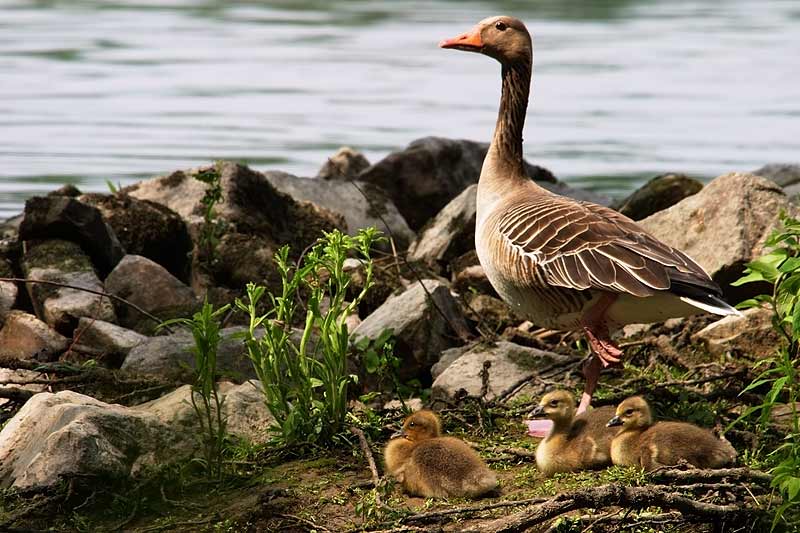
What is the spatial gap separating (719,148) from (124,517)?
1485 cm

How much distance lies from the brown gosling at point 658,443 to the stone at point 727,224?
2774mm

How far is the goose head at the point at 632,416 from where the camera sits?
6727 millimetres

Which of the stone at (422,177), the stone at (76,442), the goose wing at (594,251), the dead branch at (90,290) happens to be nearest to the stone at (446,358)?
the goose wing at (594,251)

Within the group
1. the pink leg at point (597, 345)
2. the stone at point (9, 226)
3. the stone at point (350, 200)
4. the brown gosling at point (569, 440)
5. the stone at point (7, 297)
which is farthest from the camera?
the stone at point (350, 200)

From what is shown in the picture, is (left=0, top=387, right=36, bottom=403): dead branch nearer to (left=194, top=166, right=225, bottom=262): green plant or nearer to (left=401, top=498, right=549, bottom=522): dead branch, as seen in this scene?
(left=401, top=498, right=549, bottom=522): dead branch

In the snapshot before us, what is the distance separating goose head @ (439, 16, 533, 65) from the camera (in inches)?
355

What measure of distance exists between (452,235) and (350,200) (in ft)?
6.16

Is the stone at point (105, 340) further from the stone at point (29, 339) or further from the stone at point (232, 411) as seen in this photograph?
the stone at point (232, 411)

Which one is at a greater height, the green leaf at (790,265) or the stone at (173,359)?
A: the green leaf at (790,265)

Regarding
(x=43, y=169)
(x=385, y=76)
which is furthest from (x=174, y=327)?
(x=385, y=76)

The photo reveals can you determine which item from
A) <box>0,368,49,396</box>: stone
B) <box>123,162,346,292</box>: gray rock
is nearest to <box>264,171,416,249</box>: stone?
<box>123,162,346,292</box>: gray rock

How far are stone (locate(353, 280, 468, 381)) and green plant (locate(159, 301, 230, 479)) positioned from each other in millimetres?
2007

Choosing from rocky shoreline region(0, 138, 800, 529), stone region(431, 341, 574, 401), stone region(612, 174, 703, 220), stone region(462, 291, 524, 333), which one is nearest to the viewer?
rocky shoreline region(0, 138, 800, 529)

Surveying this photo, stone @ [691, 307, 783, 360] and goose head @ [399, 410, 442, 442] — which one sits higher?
goose head @ [399, 410, 442, 442]
